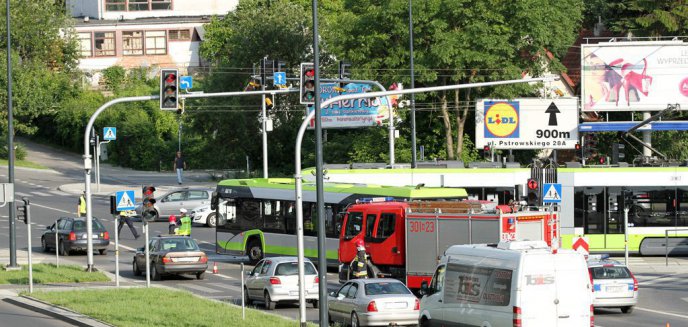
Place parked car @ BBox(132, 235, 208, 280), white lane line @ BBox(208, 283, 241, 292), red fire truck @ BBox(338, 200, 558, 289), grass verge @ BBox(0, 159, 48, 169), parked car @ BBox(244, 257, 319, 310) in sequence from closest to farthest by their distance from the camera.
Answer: parked car @ BBox(244, 257, 319, 310)
red fire truck @ BBox(338, 200, 558, 289)
white lane line @ BBox(208, 283, 241, 292)
parked car @ BBox(132, 235, 208, 280)
grass verge @ BBox(0, 159, 48, 169)

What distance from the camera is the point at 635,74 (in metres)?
61.4

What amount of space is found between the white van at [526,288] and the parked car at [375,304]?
310 centimetres

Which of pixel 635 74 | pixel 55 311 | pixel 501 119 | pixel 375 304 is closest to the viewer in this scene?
pixel 375 304

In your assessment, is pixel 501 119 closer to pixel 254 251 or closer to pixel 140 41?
pixel 254 251

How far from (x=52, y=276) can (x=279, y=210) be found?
871 centimetres

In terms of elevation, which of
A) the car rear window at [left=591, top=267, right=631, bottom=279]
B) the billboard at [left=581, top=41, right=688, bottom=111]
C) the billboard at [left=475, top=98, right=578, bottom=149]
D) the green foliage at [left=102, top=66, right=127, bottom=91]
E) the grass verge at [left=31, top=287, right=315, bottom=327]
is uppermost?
the green foliage at [left=102, top=66, right=127, bottom=91]

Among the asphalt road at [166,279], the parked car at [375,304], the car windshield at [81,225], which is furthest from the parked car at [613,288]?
the car windshield at [81,225]

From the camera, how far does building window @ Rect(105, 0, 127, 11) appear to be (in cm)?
10194

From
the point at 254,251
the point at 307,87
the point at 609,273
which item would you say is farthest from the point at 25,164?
the point at 609,273

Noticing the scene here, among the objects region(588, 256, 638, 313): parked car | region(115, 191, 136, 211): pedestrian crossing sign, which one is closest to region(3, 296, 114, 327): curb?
region(115, 191, 136, 211): pedestrian crossing sign

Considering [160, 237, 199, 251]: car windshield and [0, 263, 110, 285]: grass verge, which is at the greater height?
[160, 237, 199, 251]: car windshield

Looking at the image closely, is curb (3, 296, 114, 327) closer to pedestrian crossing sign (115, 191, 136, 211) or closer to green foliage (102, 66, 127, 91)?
pedestrian crossing sign (115, 191, 136, 211)

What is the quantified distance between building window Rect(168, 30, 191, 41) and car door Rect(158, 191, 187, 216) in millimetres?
43424

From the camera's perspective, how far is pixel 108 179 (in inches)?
3078
